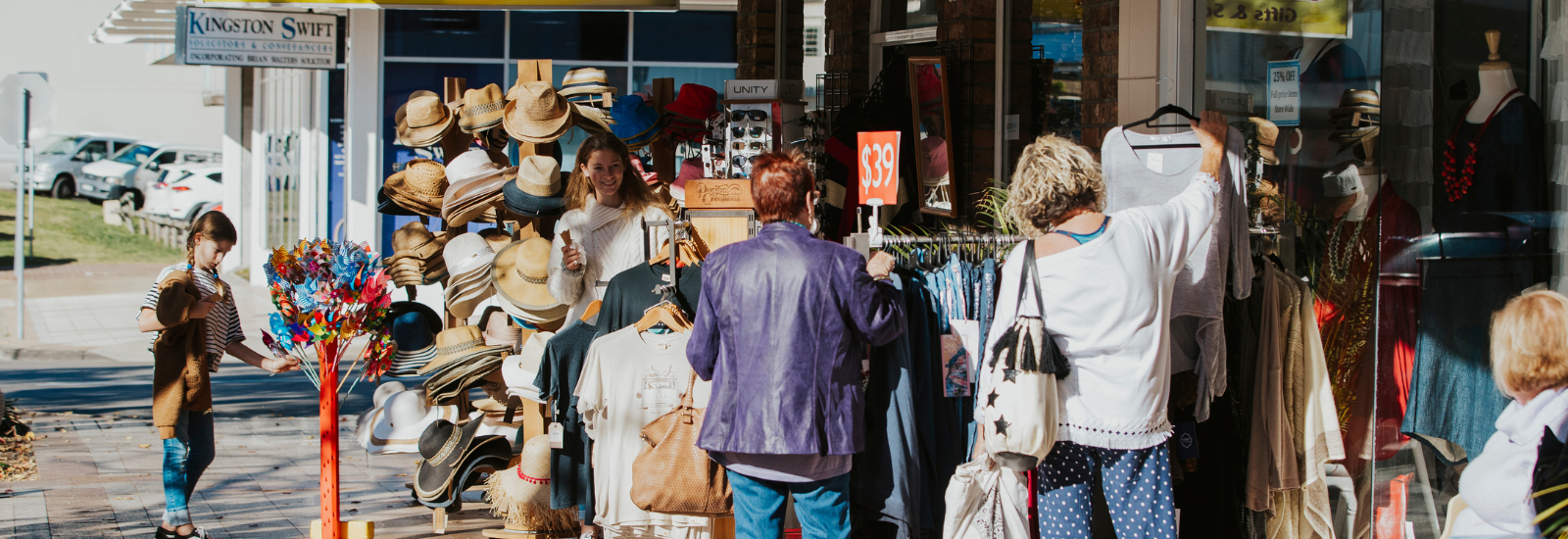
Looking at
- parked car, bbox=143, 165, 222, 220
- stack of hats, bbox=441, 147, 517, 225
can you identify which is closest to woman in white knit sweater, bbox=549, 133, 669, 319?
stack of hats, bbox=441, 147, 517, 225

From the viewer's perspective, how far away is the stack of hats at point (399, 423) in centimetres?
537

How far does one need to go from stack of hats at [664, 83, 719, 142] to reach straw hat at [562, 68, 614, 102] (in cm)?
35

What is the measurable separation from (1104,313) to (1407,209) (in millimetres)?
1111

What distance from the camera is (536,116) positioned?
206 inches

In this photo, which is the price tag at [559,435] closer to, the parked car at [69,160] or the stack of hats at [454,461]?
the stack of hats at [454,461]

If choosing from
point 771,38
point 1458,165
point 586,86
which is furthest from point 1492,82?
point 771,38

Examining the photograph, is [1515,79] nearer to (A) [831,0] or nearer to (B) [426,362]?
(B) [426,362]

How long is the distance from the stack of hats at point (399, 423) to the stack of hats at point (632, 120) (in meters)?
1.58

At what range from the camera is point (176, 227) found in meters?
22.2

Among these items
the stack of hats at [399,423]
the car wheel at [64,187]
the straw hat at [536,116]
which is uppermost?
the car wheel at [64,187]

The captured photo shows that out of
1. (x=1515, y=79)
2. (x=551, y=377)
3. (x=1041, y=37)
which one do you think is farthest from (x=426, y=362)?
(x=1515, y=79)

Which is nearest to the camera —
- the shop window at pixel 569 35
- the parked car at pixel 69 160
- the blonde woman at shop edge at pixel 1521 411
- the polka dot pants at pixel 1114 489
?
the blonde woman at shop edge at pixel 1521 411

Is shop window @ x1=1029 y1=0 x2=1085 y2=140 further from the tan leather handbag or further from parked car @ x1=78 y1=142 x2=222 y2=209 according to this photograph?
parked car @ x1=78 y1=142 x2=222 y2=209

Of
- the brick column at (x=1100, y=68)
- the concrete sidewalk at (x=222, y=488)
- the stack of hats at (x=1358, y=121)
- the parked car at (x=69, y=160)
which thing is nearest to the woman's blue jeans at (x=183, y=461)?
the concrete sidewalk at (x=222, y=488)
